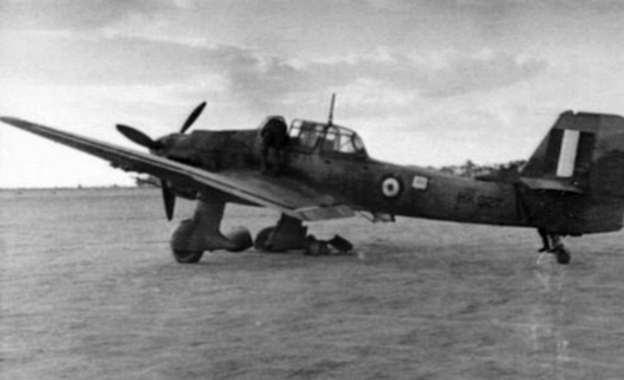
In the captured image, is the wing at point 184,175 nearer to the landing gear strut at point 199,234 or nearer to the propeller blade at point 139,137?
the landing gear strut at point 199,234

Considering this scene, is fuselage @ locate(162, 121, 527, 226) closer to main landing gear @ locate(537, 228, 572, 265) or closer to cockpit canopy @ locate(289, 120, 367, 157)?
cockpit canopy @ locate(289, 120, 367, 157)

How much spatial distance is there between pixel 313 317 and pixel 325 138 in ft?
22.1

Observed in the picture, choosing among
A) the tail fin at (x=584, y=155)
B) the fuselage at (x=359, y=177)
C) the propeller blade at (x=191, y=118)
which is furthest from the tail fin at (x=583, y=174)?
the propeller blade at (x=191, y=118)

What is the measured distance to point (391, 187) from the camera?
12992mm

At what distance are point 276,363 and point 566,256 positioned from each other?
8.07 m

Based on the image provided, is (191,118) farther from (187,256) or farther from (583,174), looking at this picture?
(583,174)

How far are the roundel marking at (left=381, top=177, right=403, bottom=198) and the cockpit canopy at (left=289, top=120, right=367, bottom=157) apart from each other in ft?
2.48

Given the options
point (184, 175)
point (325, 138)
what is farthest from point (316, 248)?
point (184, 175)

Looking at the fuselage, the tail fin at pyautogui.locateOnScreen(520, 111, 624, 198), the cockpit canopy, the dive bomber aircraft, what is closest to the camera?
the tail fin at pyautogui.locateOnScreen(520, 111, 624, 198)

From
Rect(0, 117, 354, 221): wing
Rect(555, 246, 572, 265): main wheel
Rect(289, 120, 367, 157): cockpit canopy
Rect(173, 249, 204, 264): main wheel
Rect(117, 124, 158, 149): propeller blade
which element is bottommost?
Rect(173, 249, 204, 264): main wheel

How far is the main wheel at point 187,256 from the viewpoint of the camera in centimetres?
1221

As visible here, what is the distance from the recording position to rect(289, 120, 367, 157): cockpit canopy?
1351 cm

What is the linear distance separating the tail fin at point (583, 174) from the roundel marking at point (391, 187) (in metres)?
2.23

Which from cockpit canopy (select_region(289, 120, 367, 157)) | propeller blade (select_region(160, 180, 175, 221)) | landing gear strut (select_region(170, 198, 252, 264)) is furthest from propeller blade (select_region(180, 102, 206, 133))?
landing gear strut (select_region(170, 198, 252, 264))
